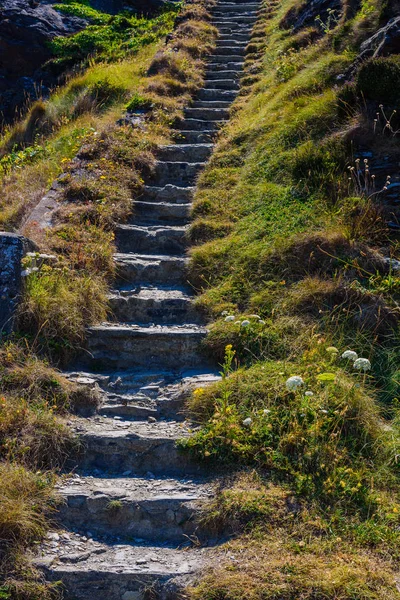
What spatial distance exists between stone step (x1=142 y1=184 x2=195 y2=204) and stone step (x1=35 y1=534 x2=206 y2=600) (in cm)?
505

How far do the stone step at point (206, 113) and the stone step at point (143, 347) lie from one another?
544 centimetres

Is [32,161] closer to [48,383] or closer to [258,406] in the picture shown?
[48,383]

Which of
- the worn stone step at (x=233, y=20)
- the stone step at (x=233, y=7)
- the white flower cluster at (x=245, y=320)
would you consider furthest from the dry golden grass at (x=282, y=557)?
the stone step at (x=233, y=7)

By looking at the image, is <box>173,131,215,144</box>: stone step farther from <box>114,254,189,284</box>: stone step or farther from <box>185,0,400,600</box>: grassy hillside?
<box>114,254,189,284</box>: stone step

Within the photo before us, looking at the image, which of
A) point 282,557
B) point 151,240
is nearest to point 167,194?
point 151,240

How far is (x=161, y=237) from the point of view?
7367 mm

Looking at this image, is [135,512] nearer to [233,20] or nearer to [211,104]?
[211,104]

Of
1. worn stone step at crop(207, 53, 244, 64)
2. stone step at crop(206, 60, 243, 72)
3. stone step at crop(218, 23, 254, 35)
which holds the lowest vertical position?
stone step at crop(206, 60, 243, 72)

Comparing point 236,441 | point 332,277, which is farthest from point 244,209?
point 236,441

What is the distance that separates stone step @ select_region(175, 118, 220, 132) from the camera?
32.6 ft

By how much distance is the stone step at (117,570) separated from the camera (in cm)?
381

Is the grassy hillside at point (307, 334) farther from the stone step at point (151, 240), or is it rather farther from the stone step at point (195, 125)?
the stone step at point (195, 125)

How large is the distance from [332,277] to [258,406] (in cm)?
167

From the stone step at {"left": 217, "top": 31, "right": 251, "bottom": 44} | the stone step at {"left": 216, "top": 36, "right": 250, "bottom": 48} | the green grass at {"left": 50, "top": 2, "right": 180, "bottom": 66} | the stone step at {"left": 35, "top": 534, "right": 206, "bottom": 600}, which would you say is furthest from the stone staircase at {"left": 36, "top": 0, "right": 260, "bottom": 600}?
the green grass at {"left": 50, "top": 2, "right": 180, "bottom": 66}
